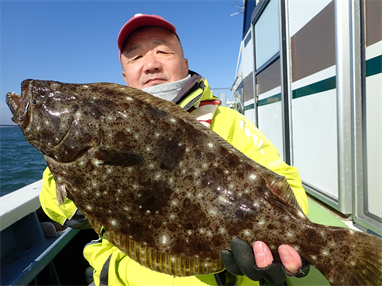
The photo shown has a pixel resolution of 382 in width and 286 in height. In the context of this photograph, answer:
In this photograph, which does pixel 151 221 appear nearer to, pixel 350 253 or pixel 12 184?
pixel 350 253

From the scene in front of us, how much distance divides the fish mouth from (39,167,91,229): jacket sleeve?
721 mm

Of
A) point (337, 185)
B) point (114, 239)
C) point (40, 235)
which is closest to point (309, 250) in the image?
point (114, 239)

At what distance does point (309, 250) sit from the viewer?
125 centimetres

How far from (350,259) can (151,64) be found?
2.12m

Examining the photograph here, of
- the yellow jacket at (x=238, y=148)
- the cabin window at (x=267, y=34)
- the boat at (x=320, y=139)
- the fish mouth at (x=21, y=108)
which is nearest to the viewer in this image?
the fish mouth at (x=21, y=108)

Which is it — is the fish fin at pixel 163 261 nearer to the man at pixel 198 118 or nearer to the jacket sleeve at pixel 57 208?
the man at pixel 198 118

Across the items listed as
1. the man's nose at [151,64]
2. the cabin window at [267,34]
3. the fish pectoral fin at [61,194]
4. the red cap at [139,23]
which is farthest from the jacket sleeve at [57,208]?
the cabin window at [267,34]

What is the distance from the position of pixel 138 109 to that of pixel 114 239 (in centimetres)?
81

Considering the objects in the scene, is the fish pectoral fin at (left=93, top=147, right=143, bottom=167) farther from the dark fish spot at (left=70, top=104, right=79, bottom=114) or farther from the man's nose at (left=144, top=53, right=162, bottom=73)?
the man's nose at (left=144, top=53, right=162, bottom=73)

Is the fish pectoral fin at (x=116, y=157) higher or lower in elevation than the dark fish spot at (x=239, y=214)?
higher

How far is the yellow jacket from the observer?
171 centimetres

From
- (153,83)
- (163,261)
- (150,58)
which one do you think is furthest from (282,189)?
(150,58)

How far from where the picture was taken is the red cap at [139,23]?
7.73 ft

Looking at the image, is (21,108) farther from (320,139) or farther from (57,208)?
(320,139)
